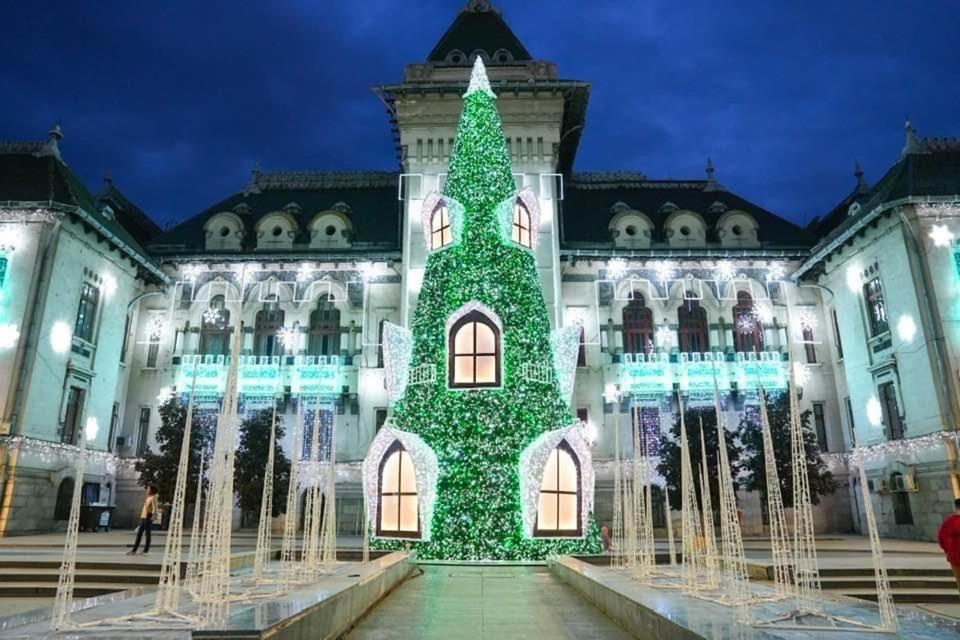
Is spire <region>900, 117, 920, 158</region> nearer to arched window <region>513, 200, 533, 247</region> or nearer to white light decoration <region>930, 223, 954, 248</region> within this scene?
white light decoration <region>930, 223, 954, 248</region>

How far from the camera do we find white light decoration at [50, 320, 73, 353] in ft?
77.2

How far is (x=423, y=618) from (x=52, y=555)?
10.6 m

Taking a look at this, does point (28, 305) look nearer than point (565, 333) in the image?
No

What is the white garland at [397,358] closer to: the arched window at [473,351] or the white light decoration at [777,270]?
the arched window at [473,351]

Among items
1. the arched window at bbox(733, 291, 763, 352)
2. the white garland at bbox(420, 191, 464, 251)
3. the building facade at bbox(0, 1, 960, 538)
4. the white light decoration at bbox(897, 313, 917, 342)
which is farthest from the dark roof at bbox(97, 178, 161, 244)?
the white light decoration at bbox(897, 313, 917, 342)

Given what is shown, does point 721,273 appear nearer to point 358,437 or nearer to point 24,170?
point 358,437

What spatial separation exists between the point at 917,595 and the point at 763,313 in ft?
65.1

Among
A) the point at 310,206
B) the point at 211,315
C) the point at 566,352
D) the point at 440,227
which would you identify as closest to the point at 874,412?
the point at 566,352

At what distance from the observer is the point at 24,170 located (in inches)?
1008

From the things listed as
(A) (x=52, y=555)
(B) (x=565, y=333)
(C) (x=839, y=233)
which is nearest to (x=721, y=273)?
(C) (x=839, y=233)

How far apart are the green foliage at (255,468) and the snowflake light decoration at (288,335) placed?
14.5 ft

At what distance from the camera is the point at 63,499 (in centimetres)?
2394

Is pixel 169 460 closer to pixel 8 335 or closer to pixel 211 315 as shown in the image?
pixel 8 335

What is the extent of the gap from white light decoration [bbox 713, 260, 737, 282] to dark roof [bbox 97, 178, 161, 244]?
2977cm
